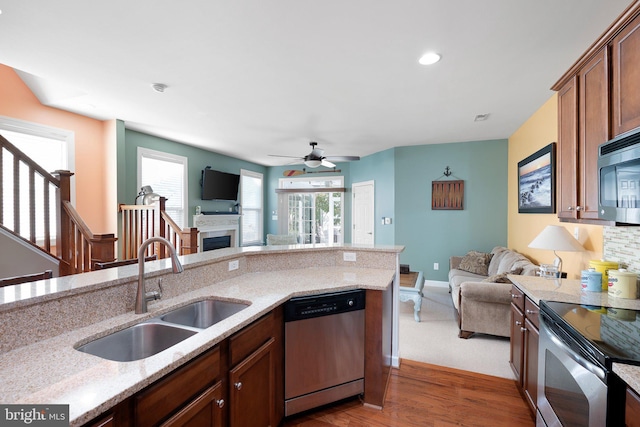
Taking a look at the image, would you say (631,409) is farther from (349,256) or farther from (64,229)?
(64,229)

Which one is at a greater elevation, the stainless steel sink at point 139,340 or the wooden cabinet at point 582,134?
the wooden cabinet at point 582,134

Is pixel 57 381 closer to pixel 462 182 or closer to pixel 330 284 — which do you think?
pixel 330 284

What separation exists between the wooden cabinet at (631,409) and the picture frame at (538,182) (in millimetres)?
2790

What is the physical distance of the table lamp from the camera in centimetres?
246

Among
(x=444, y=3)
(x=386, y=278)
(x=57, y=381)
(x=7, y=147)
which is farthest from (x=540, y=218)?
(x=7, y=147)

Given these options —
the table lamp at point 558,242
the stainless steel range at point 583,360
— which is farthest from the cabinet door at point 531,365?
the table lamp at point 558,242

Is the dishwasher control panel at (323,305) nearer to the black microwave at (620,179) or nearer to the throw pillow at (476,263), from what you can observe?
the black microwave at (620,179)

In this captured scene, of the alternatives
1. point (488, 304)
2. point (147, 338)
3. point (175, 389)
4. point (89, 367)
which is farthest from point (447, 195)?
point (89, 367)

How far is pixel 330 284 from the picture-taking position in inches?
80.7

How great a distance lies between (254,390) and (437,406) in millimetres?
1417

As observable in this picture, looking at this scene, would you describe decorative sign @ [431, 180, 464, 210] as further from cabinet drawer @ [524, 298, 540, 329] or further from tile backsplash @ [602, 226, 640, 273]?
cabinet drawer @ [524, 298, 540, 329]

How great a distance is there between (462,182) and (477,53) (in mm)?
3381

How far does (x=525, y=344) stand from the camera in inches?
81.1

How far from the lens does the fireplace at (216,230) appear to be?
18.6 ft
